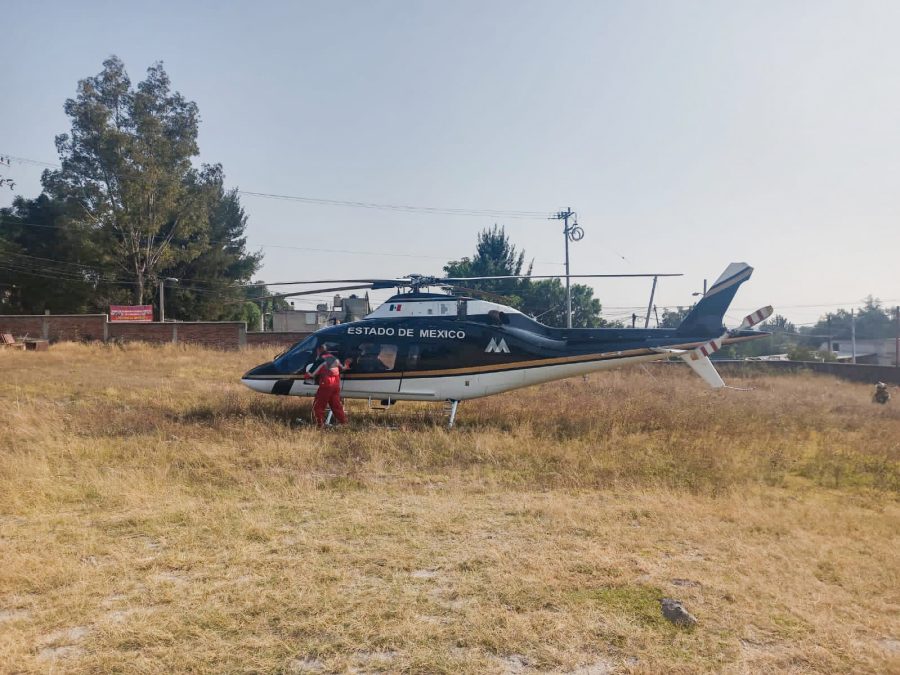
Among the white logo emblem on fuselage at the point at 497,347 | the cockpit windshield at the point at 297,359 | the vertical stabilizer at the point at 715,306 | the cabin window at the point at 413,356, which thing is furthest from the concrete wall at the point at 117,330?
the vertical stabilizer at the point at 715,306

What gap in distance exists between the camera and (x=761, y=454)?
10.4m

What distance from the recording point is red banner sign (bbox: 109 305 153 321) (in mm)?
38000

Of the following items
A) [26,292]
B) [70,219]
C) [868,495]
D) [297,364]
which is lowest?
[868,495]

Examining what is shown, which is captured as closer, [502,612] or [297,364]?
[502,612]

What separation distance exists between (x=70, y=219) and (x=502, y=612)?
47.1 metres

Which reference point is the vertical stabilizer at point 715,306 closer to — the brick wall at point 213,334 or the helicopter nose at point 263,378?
the helicopter nose at point 263,378

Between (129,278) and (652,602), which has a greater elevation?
(129,278)

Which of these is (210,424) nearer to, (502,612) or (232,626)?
(232,626)

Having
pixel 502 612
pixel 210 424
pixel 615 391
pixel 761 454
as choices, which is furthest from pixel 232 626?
pixel 615 391

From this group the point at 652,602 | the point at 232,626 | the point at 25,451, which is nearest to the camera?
the point at 232,626

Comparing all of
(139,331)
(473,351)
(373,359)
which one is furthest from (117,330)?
(473,351)

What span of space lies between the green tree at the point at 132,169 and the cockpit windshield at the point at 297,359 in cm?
3464

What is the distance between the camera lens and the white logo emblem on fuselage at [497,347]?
512 inches

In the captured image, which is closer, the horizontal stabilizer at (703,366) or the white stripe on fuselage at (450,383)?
the horizontal stabilizer at (703,366)
